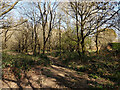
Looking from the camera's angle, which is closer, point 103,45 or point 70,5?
point 70,5

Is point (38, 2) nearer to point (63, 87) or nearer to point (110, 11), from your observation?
point (110, 11)

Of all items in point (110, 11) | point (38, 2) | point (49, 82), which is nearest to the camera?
point (49, 82)

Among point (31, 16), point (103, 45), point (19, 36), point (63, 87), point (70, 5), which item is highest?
point (31, 16)

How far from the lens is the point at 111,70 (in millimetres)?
8031

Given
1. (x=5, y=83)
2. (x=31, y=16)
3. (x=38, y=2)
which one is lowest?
(x=5, y=83)

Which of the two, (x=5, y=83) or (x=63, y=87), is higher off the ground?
(x=5, y=83)

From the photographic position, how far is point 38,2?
13344mm

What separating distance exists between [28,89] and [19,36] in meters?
18.9

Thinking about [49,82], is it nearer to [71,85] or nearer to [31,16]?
[71,85]

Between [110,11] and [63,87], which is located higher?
[110,11]

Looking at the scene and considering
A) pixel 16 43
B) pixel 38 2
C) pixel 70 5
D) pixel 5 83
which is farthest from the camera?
pixel 16 43

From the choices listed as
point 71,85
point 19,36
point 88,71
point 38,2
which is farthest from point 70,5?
point 19,36

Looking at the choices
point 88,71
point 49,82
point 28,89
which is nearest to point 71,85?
point 49,82

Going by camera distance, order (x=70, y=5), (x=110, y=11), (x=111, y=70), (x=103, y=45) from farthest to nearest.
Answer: (x=103, y=45), (x=70, y=5), (x=111, y=70), (x=110, y=11)
